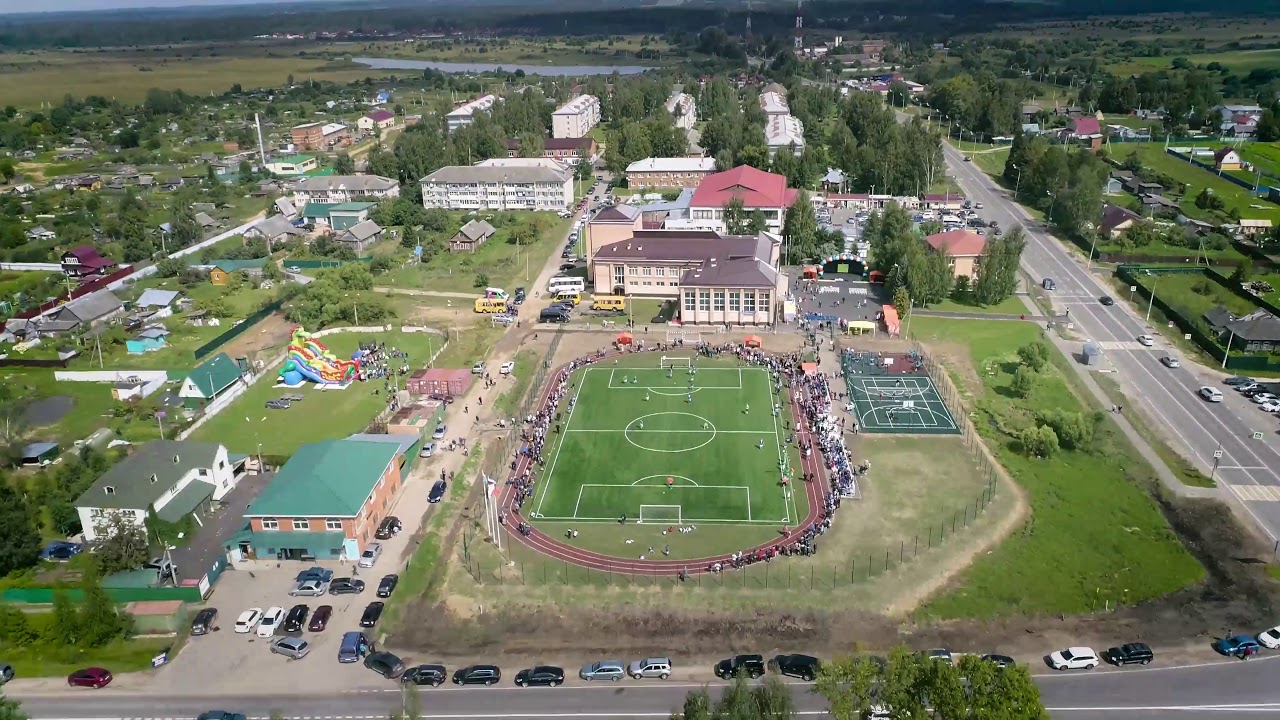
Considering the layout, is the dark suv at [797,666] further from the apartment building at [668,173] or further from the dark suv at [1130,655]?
the apartment building at [668,173]

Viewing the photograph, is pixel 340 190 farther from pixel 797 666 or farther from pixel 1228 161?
pixel 1228 161

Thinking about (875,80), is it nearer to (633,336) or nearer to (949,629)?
(633,336)

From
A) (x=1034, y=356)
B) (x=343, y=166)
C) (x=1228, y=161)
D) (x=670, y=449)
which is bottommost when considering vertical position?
(x=670, y=449)

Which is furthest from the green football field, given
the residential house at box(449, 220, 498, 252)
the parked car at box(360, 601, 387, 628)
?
the residential house at box(449, 220, 498, 252)

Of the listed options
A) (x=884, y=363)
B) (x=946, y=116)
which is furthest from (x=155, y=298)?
(x=946, y=116)

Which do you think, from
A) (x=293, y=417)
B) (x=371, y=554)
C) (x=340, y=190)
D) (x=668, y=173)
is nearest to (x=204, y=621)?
(x=371, y=554)

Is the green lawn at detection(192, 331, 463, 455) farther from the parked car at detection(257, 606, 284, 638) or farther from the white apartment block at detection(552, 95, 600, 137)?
the white apartment block at detection(552, 95, 600, 137)
